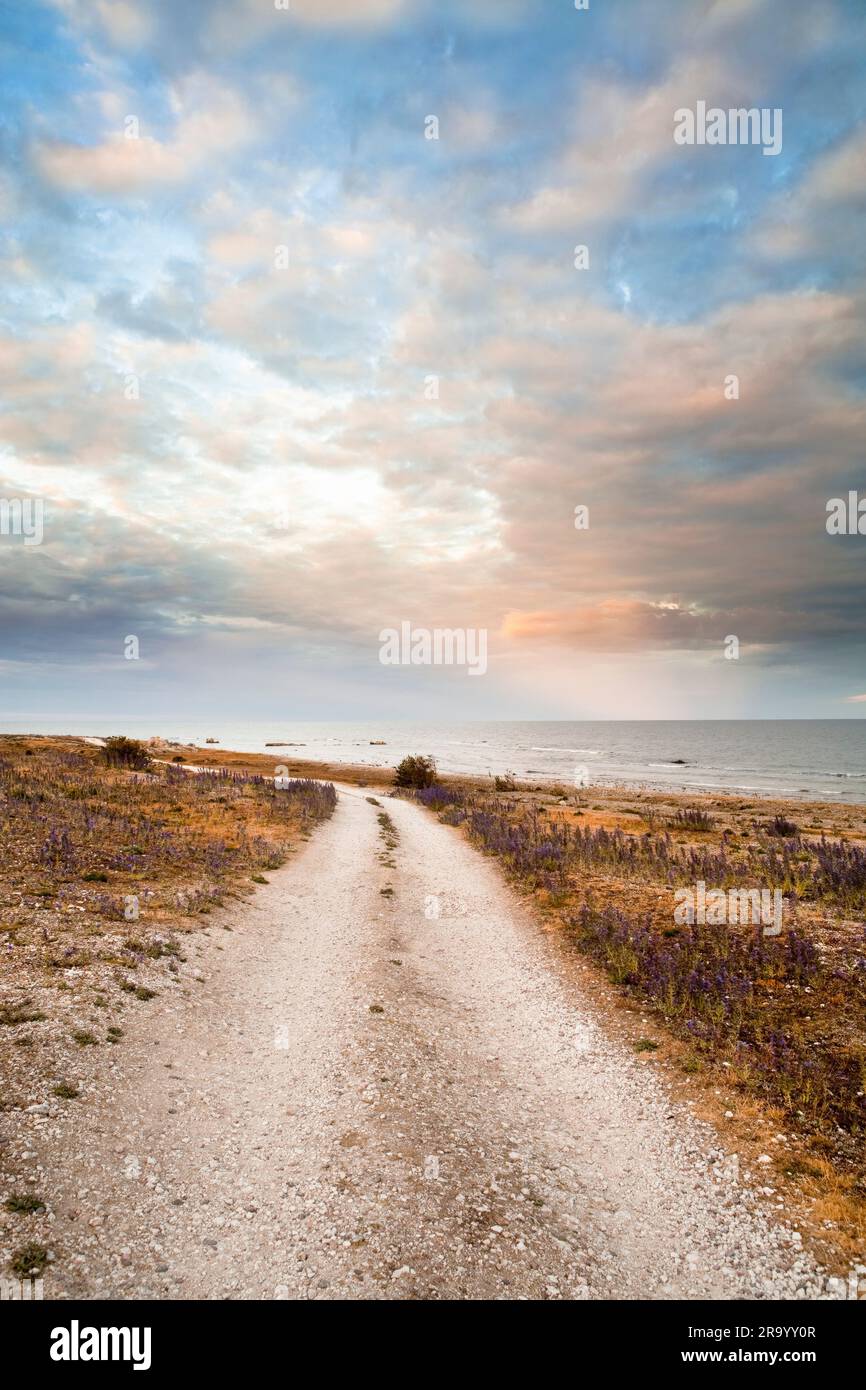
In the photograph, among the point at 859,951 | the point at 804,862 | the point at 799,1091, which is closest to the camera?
the point at 799,1091

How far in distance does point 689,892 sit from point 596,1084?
10.2 m

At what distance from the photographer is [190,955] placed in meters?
13.1

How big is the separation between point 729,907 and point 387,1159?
12.4m

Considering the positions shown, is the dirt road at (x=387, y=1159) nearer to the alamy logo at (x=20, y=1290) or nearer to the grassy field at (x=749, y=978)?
the alamy logo at (x=20, y=1290)

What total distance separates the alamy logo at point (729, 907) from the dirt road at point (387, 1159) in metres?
4.90

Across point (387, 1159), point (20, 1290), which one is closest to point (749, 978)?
point (387, 1159)

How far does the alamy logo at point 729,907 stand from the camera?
48.6 ft

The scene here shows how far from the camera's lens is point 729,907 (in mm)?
16188

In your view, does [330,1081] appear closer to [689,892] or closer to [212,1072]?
[212,1072]
